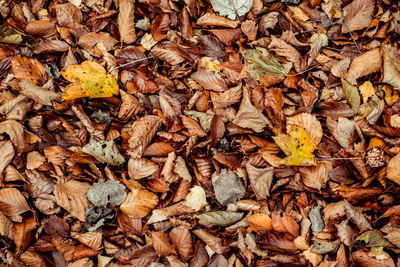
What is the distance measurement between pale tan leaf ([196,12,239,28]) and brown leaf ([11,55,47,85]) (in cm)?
119

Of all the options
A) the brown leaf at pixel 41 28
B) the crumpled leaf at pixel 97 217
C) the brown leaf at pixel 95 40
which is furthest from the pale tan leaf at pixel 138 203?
the brown leaf at pixel 41 28

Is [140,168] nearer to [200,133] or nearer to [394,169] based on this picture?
[200,133]

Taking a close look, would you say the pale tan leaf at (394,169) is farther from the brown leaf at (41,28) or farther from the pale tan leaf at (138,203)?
the brown leaf at (41,28)

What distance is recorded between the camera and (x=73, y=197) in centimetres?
188

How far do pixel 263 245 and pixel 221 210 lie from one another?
0.33 metres

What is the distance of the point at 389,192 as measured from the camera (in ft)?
5.67

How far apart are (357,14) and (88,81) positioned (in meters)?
1.94

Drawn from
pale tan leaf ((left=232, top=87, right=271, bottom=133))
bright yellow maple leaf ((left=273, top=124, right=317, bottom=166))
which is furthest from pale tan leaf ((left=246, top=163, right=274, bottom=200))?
pale tan leaf ((left=232, top=87, right=271, bottom=133))

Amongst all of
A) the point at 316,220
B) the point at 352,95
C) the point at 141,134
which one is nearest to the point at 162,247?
the point at 141,134

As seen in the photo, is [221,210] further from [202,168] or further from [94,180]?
[94,180]

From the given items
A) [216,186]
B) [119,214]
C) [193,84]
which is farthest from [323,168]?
[119,214]

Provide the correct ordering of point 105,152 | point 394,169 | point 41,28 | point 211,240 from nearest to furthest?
point 394,169 → point 211,240 → point 105,152 → point 41,28

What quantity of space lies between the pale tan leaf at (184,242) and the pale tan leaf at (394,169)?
4.11 feet

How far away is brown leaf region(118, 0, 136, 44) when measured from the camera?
6.84ft
